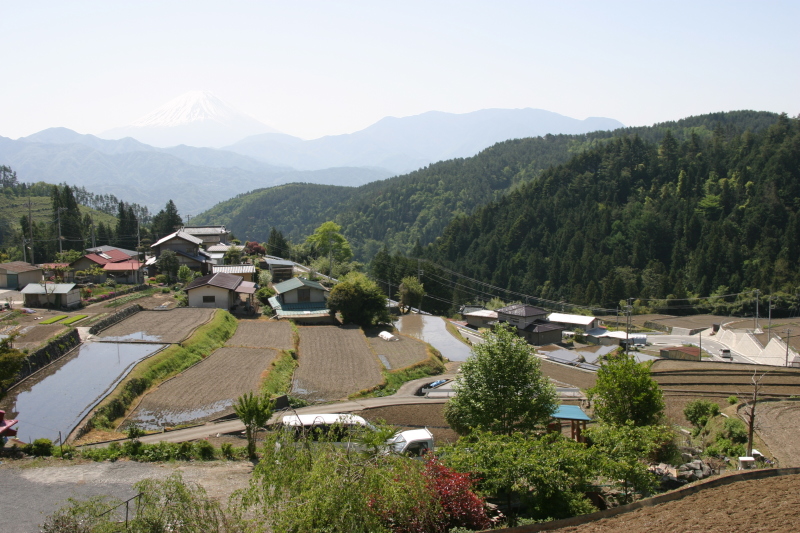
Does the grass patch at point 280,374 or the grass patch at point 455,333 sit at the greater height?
the grass patch at point 280,374

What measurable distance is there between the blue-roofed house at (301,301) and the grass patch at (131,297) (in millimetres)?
9588

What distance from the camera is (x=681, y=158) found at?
10788 centimetres

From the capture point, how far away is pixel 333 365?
100ft

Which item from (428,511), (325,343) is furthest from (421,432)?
(325,343)

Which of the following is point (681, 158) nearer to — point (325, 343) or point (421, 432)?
point (325, 343)

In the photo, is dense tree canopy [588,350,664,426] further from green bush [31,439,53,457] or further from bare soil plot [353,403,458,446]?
green bush [31,439,53,457]

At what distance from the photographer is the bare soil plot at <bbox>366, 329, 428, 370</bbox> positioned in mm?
33062

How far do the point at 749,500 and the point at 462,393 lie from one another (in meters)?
8.14

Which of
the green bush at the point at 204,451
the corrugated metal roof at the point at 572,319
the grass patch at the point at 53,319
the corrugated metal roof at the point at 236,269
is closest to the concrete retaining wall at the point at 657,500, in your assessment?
the green bush at the point at 204,451

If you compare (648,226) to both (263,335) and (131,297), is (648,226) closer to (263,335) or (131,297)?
(263,335)

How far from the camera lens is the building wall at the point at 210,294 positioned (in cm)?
4116

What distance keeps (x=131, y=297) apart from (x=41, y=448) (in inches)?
1075

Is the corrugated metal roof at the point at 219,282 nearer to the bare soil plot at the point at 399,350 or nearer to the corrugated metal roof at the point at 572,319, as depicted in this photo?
the bare soil plot at the point at 399,350

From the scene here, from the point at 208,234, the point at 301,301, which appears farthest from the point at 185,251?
the point at 301,301
